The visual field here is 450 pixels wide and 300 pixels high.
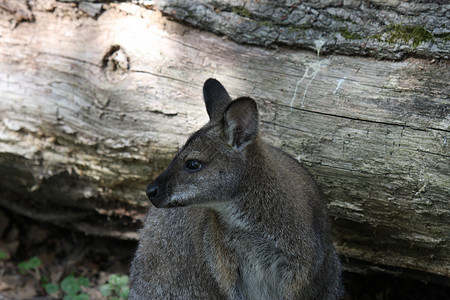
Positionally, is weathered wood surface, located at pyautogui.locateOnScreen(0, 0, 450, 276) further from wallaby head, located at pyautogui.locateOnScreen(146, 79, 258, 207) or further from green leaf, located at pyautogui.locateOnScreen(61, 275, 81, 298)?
wallaby head, located at pyautogui.locateOnScreen(146, 79, 258, 207)

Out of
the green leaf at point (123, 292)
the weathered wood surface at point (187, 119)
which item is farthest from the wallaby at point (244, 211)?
the green leaf at point (123, 292)

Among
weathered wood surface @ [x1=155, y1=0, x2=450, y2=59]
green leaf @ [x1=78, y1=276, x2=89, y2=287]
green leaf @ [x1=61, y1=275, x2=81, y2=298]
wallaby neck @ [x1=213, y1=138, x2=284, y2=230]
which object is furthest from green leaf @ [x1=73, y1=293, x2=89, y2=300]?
weathered wood surface @ [x1=155, y1=0, x2=450, y2=59]

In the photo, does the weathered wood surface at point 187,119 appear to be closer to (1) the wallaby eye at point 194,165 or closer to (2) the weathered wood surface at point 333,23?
(2) the weathered wood surface at point 333,23

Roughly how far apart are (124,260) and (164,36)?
2730 millimetres

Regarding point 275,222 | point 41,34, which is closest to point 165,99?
point 41,34

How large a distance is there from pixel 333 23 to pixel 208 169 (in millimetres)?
1737

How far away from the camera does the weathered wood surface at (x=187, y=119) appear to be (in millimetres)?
4168

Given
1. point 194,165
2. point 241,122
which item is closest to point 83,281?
point 194,165

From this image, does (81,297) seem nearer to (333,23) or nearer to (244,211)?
(244,211)

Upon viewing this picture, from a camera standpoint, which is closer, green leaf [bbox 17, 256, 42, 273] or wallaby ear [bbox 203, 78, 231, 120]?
wallaby ear [bbox 203, 78, 231, 120]

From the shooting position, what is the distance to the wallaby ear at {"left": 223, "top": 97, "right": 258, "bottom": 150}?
3.41 m

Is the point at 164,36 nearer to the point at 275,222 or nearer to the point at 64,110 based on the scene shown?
the point at 64,110

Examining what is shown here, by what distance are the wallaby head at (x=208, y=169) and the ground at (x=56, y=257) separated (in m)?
2.47

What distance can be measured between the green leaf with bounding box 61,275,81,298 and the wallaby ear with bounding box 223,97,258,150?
2.87 metres
